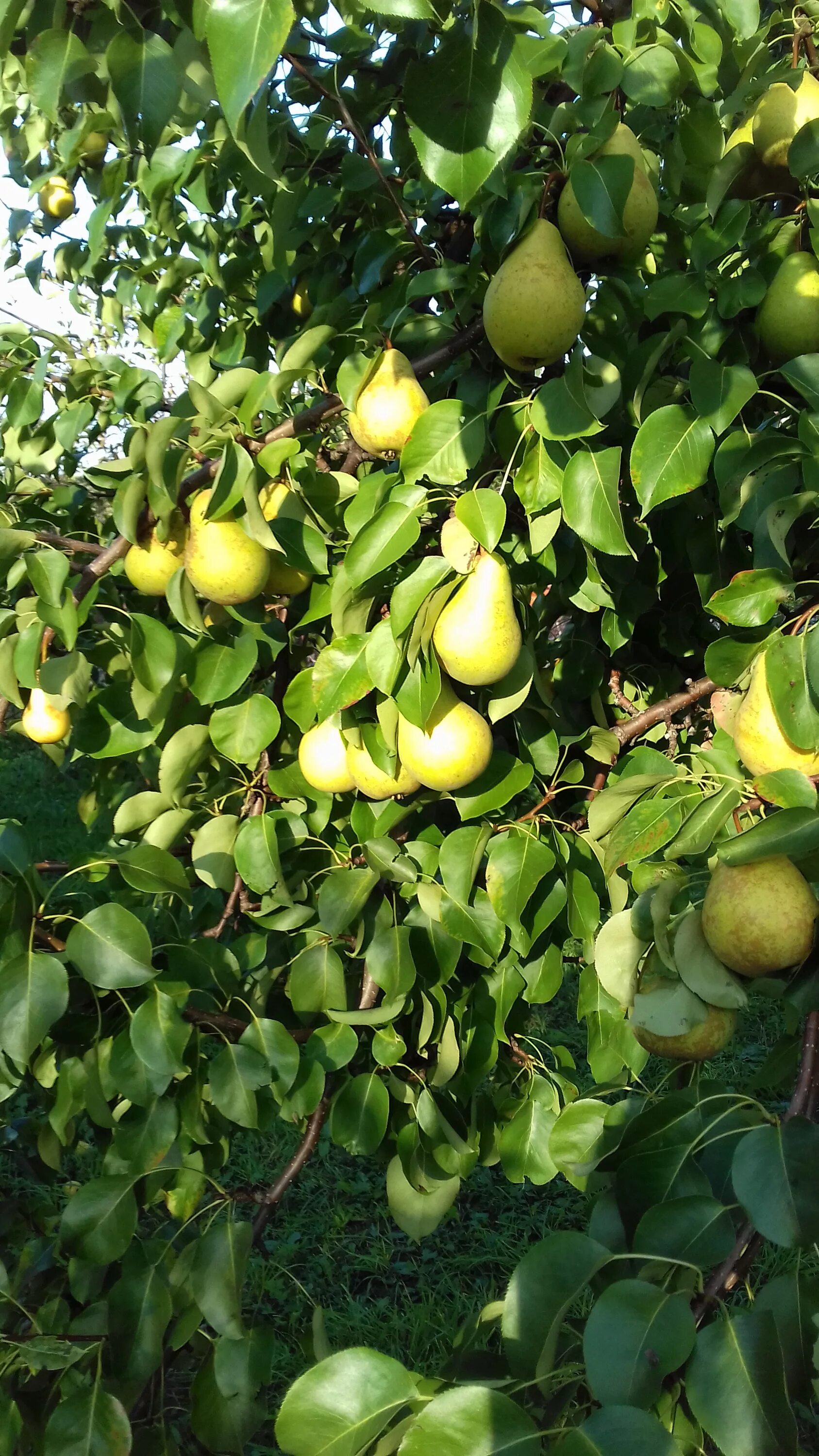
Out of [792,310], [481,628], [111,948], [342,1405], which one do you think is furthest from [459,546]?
[342,1405]

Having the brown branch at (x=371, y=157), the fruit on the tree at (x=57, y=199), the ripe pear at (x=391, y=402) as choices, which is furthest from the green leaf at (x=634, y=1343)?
the fruit on the tree at (x=57, y=199)

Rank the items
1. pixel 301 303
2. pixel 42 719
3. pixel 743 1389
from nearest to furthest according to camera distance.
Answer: pixel 743 1389 → pixel 42 719 → pixel 301 303

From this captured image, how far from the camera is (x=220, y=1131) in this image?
1.55m

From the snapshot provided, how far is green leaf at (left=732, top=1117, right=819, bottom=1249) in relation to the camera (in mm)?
805

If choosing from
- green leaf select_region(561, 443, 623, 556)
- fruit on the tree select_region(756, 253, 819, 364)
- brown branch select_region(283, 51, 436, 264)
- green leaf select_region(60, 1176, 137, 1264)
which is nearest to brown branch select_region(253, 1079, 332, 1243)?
green leaf select_region(60, 1176, 137, 1264)

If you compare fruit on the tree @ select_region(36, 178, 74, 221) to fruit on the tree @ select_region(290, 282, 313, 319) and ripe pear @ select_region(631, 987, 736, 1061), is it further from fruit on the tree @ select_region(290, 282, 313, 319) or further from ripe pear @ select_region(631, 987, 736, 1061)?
ripe pear @ select_region(631, 987, 736, 1061)

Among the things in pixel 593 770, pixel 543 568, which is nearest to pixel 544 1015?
pixel 593 770

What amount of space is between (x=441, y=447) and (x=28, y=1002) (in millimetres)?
770

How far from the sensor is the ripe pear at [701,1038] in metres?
1.13

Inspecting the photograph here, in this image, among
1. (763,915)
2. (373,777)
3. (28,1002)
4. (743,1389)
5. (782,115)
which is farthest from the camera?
(373,777)

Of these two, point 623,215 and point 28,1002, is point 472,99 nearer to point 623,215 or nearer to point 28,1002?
point 623,215

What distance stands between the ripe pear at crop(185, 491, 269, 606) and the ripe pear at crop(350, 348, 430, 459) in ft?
0.73

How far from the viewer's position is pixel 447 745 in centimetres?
133

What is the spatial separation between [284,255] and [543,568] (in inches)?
27.4
